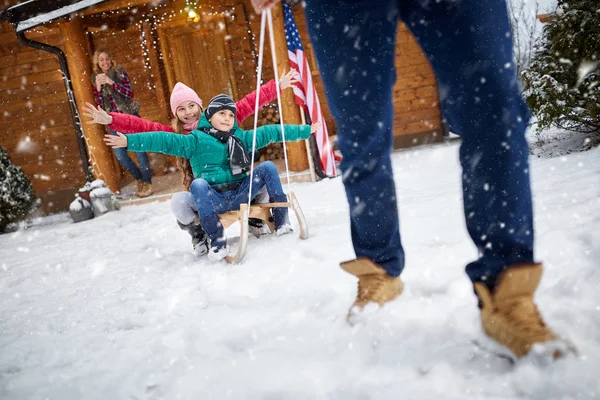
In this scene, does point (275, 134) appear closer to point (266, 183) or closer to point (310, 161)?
point (266, 183)

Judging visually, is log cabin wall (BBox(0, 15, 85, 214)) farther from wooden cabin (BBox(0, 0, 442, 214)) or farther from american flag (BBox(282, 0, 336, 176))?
american flag (BBox(282, 0, 336, 176))

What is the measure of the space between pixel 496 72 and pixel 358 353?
0.80 meters

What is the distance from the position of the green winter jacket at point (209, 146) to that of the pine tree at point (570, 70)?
271 centimetres

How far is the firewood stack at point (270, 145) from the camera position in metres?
7.52

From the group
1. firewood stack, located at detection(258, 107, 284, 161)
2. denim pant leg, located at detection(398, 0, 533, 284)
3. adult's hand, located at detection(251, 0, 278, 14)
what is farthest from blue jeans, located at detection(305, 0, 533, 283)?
firewood stack, located at detection(258, 107, 284, 161)

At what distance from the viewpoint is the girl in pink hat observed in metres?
2.86

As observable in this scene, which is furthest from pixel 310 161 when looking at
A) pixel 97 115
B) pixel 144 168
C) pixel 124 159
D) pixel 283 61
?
pixel 97 115

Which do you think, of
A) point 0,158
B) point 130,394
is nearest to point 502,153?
point 130,394

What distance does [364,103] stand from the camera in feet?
3.95

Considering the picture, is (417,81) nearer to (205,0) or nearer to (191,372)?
(205,0)

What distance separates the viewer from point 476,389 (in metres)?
0.90

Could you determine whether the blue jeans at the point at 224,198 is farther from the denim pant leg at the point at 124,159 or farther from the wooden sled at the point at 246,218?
the denim pant leg at the point at 124,159

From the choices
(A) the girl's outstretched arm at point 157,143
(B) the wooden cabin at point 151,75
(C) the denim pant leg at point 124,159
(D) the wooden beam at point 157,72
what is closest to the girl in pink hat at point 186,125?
(A) the girl's outstretched arm at point 157,143

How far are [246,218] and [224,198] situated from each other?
35cm
